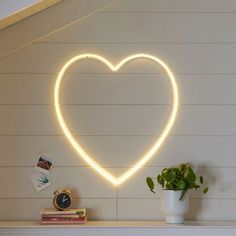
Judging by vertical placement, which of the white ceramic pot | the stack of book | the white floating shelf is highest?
the white ceramic pot

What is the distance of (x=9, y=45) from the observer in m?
2.41

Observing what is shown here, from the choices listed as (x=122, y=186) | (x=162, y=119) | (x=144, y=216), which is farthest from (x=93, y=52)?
(x=144, y=216)

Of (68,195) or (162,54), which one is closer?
(68,195)

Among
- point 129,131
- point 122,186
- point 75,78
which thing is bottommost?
point 122,186

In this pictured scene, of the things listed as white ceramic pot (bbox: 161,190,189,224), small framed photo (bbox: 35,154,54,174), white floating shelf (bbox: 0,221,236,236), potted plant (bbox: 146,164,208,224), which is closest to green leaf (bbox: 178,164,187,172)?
potted plant (bbox: 146,164,208,224)

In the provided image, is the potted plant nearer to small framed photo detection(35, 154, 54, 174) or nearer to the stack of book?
the stack of book

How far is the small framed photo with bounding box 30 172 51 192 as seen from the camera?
236cm

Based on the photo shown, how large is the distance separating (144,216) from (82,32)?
3.34 ft

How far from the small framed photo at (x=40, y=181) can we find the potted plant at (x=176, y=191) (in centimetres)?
58

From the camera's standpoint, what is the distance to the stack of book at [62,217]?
2209 millimetres

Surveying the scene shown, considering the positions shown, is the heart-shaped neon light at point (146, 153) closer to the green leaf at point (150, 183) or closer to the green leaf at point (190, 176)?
the green leaf at point (150, 183)

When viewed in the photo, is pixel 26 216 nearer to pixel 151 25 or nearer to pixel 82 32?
pixel 82 32

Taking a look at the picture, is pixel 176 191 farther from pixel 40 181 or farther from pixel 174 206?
pixel 40 181

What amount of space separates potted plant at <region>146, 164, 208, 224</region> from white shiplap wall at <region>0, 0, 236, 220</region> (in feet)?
0.43
